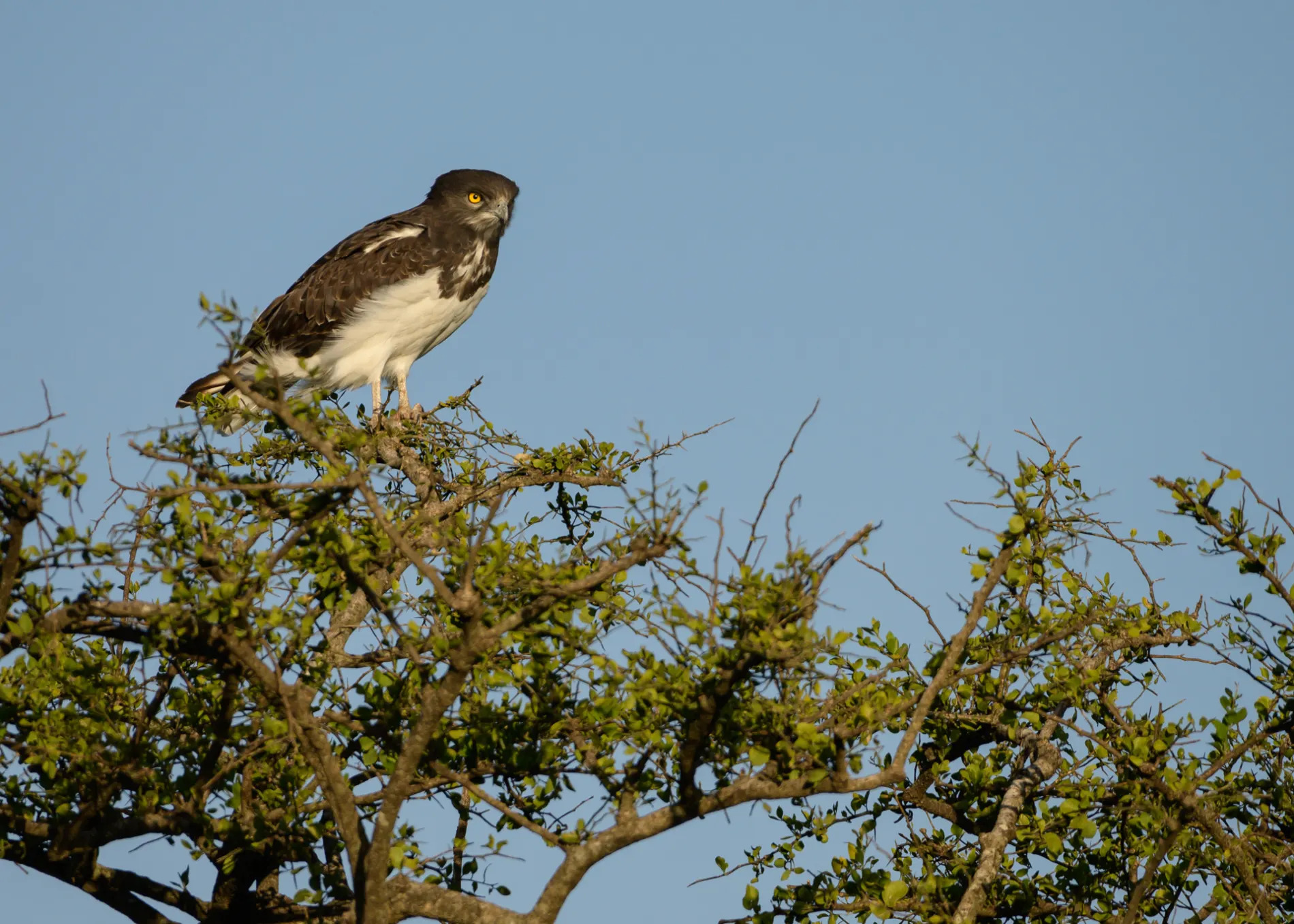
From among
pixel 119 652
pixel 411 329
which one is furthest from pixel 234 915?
pixel 411 329

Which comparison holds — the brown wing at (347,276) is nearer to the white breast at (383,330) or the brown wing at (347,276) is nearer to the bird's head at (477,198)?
the white breast at (383,330)

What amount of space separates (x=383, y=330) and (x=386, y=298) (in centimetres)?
26

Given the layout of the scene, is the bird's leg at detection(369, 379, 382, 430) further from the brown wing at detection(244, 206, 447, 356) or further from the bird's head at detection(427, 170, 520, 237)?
the bird's head at detection(427, 170, 520, 237)

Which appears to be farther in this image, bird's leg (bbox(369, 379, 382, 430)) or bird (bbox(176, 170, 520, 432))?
bird (bbox(176, 170, 520, 432))

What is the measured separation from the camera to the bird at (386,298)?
415 inches

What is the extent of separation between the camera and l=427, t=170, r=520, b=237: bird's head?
11.2 m

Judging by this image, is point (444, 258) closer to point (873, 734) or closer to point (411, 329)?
point (411, 329)

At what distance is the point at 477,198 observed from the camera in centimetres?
1137

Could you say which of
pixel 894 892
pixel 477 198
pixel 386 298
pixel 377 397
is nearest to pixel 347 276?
pixel 386 298

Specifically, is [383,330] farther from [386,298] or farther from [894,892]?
[894,892]

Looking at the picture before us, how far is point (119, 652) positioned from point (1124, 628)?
4.30 metres

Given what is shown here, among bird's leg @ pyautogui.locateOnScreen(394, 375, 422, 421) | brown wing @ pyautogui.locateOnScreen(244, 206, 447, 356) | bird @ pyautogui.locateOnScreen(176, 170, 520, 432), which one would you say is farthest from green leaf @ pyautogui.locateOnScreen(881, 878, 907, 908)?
brown wing @ pyautogui.locateOnScreen(244, 206, 447, 356)

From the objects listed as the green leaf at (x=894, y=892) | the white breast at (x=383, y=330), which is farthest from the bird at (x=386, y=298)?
the green leaf at (x=894, y=892)

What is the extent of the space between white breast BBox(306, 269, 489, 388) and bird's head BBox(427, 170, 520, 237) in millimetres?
755
